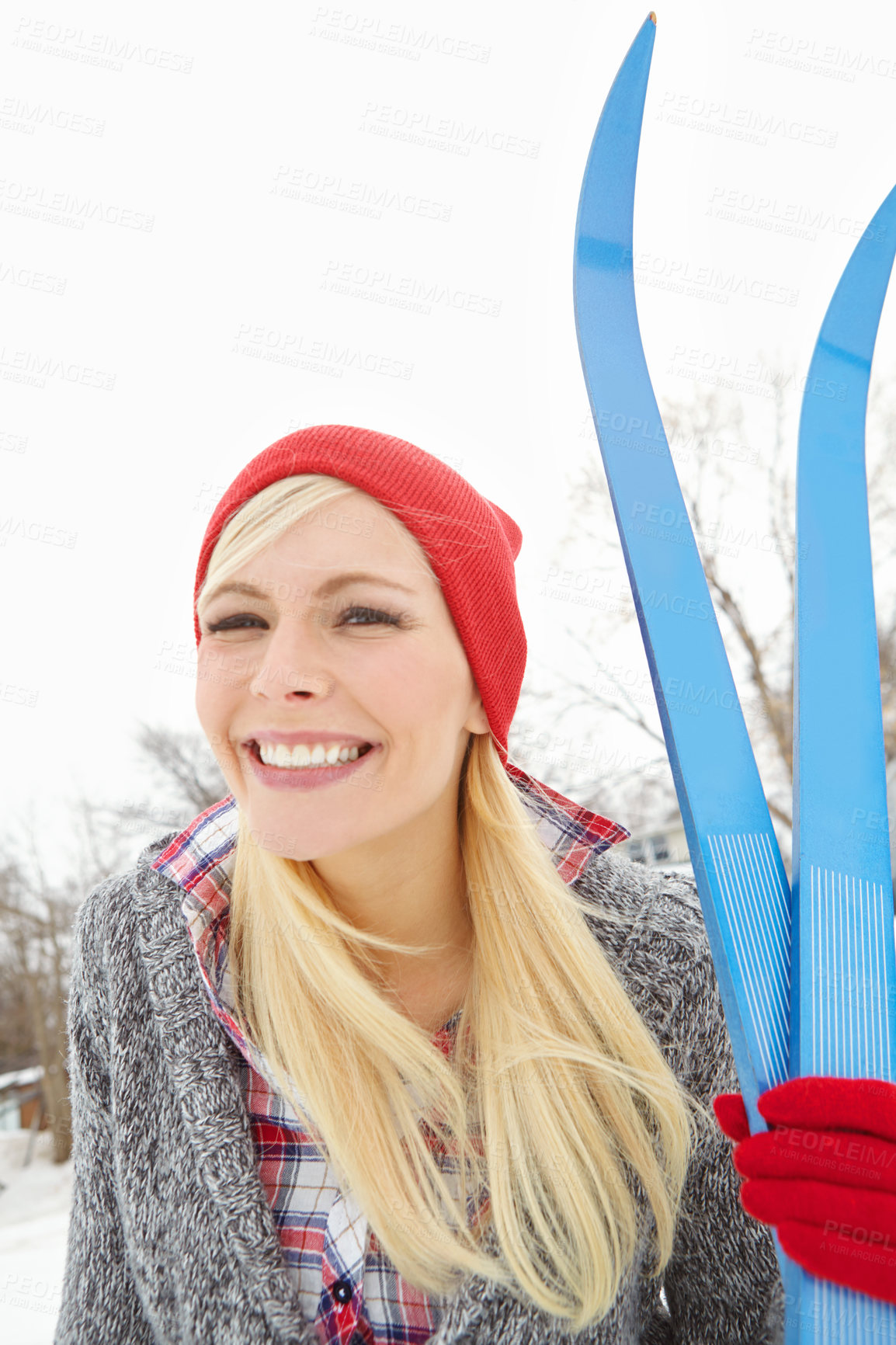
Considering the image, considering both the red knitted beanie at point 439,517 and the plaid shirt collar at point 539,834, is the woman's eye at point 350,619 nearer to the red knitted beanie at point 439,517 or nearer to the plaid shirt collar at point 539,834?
the red knitted beanie at point 439,517

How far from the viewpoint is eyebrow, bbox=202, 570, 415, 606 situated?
131 cm

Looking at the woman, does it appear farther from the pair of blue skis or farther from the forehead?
the pair of blue skis

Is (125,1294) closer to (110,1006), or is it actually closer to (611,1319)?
(110,1006)

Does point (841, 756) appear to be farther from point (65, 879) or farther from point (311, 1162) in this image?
point (65, 879)

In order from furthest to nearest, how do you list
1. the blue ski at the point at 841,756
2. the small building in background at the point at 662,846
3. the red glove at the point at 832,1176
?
1. the small building in background at the point at 662,846
2. the blue ski at the point at 841,756
3. the red glove at the point at 832,1176

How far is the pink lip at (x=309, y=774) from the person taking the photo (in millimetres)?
1322

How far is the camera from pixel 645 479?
1.44 meters

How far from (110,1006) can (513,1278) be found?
2.64ft

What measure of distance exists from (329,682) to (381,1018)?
60cm

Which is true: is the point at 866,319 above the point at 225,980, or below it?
above

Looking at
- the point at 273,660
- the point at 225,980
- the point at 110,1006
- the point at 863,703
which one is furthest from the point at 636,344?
the point at 110,1006

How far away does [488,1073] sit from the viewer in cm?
144

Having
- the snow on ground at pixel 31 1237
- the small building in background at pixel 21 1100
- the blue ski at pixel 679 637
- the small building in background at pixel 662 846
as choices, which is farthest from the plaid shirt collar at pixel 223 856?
the small building in background at pixel 21 1100

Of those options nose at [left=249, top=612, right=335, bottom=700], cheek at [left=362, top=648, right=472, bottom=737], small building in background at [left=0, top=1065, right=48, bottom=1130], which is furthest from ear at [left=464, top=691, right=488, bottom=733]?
small building in background at [left=0, top=1065, right=48, bottom=1130]
